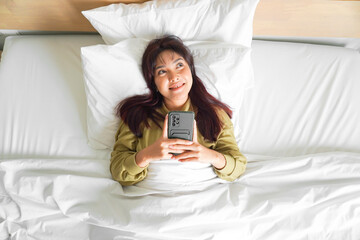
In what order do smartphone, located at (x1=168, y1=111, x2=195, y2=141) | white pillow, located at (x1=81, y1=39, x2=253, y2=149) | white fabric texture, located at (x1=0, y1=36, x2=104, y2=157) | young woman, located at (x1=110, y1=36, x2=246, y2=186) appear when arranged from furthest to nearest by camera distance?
1. white fabric texture, located at (x1=0, y1=36, x2=104, y2=157)
2. white pillow, located at (x1=81, y1=39, x2=253, y2=149)
3. young woman, located at (x1=110, y1=36, x2=246, y2=186)
4. smartphone, located at (x1=168, y1=111, x2=195, y2=141)

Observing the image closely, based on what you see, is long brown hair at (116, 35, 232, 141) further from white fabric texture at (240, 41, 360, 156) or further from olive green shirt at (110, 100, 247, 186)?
white fabric texture at (240, 41, 360, 156)

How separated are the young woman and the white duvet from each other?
0.08 metres

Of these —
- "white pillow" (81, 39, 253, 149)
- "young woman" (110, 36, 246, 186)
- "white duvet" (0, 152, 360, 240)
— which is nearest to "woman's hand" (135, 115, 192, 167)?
"young woman" (110, 36, 246, 186)

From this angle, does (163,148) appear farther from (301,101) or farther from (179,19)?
(301,101)

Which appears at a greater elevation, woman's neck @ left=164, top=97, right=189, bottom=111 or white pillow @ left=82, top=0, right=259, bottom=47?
white pillow @ left=82, top=0, right=259, bottom=47

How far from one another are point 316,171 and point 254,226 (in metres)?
0.37

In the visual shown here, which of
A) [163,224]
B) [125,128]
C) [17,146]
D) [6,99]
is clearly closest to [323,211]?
[163,224]

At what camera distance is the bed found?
3.68 feet

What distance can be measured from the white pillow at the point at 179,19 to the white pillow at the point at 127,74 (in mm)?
60

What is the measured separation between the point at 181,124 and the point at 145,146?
0.27 m

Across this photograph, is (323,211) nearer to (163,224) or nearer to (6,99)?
(163,224)

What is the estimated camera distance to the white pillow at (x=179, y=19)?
48.6 inches

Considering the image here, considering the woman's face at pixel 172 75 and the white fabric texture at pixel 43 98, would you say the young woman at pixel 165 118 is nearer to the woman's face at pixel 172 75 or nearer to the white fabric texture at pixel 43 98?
the woman's face at pixel 172 75

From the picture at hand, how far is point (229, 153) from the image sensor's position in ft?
3.91
